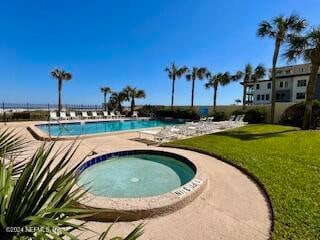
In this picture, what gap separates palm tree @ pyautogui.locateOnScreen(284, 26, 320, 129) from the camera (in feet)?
51.6

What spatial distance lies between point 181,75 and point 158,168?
27215mm

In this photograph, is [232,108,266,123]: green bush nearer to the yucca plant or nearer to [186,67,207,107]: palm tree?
[186,67,207,107]: palm tree

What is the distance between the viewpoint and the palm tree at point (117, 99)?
35000 mm

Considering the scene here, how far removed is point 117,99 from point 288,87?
1232 inches

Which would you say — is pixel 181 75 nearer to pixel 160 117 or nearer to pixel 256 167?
pixel 160 117

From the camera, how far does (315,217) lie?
14.7ft

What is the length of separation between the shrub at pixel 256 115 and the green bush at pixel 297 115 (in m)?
1.80

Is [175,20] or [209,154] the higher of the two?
[175,20]

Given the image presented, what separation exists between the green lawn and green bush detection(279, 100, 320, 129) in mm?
5667

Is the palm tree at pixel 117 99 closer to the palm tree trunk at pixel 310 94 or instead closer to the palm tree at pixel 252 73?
the palm tree at pixel 252 73

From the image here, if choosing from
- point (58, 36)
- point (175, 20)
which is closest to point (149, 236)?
point (175, 20)

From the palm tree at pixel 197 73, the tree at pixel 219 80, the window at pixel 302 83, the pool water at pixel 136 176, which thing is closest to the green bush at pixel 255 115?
the tree at pixel 219 80

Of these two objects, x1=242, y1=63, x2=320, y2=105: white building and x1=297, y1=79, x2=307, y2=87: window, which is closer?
x1=297, y1=79, x2=307, y2=87: window

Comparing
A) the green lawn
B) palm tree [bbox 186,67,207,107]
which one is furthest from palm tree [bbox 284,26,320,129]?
palm tree [bbox 186,67,207,107]
